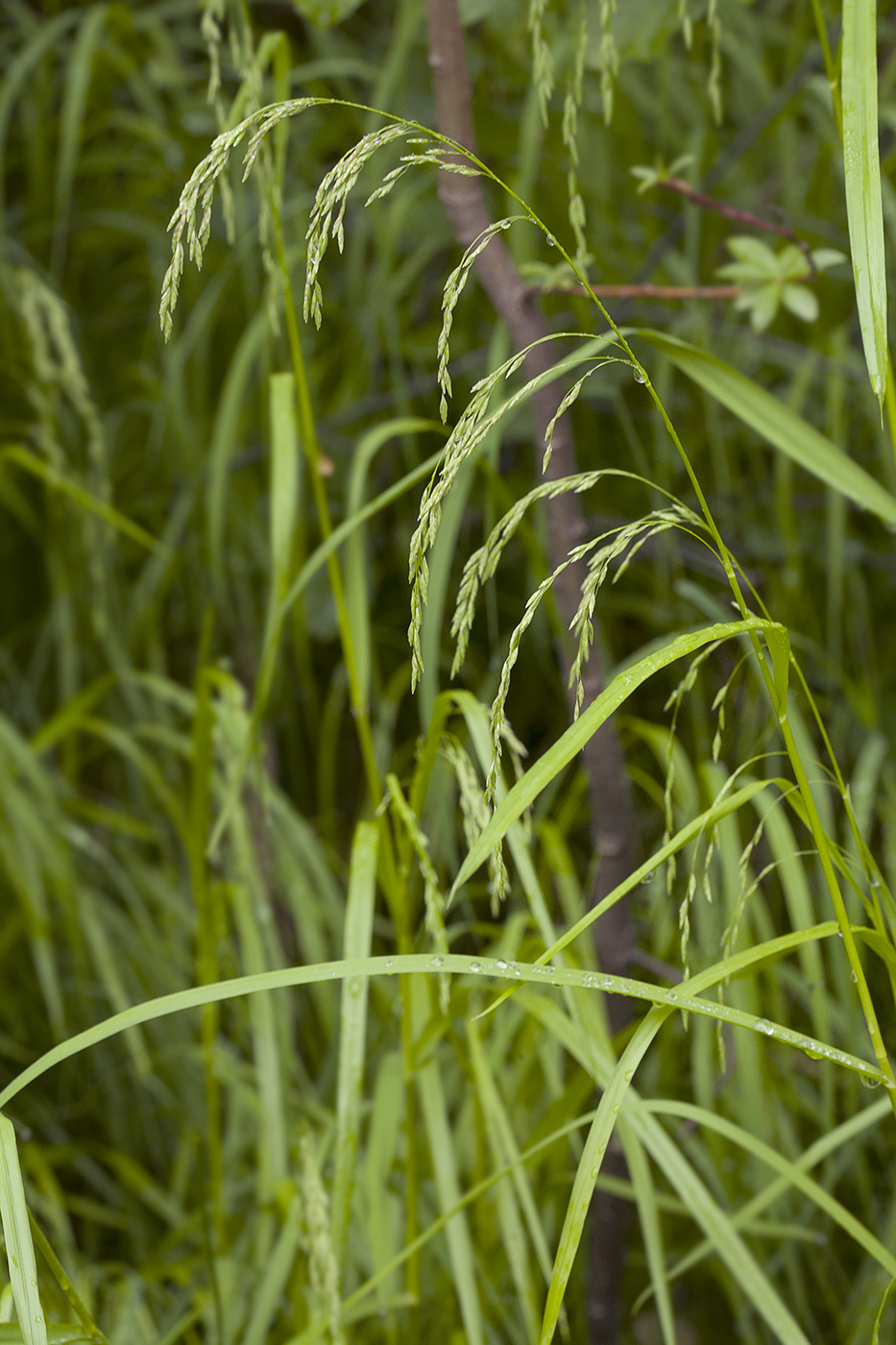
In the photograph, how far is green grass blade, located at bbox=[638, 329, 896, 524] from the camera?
0.57 metres

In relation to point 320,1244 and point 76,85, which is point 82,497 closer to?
point 76,85

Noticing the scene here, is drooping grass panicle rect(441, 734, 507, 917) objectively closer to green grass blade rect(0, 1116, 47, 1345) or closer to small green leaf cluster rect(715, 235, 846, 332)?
green grass blade rect(0, 1116, 47, 1345)

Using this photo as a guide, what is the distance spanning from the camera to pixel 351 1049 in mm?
587

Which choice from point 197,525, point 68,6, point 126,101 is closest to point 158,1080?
point 197,525

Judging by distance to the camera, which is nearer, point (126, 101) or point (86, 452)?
point (86, 452)

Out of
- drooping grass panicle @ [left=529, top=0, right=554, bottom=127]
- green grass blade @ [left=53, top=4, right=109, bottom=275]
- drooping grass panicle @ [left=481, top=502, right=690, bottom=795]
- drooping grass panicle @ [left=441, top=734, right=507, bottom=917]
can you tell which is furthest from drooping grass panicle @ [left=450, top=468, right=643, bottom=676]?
green grass blade @ [left=53, top=4, right=109, bottom=275]

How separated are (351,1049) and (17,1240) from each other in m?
0.21

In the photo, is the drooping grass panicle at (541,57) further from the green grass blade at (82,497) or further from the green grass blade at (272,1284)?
the green grass blade at (272,1284)

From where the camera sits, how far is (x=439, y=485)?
1.23 feet

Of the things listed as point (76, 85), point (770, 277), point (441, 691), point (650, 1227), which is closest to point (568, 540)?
point (770, 277)

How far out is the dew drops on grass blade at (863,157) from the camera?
39cm

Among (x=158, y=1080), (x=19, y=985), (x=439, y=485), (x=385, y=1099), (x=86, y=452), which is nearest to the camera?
(x=439, y=485)

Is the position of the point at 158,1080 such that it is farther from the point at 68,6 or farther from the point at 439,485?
the point at 68,6

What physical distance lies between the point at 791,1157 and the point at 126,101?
1.69 m
